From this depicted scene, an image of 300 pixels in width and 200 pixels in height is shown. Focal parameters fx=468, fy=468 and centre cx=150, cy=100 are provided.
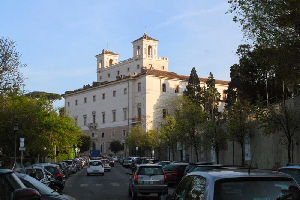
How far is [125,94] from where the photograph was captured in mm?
117500

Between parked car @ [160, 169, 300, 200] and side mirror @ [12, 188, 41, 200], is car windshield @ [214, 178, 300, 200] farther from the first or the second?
side mirror @ [12, 188, 41, 200]

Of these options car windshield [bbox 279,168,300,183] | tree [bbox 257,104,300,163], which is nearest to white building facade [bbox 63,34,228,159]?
tree [bbox 257,104,300,163]

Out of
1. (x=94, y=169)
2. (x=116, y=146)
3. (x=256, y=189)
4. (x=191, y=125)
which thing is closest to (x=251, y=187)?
(x=256, y=189)

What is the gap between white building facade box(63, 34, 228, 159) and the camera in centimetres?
11125

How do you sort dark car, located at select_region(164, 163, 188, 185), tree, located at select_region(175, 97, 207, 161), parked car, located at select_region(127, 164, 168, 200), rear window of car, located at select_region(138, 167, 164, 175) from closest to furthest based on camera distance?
1. parked car, located at select_region(127, 164, 168, 200)
2. rear window of car, located at select_region(138, 167, 164, 175)
3. dark car, located at select_region(164, 163, 188, 185)
4. tree, located at select_region(175, 97, 207, 161)

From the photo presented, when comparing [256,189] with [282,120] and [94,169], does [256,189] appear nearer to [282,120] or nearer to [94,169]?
[282,120]

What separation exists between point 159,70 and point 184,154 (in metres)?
51.4

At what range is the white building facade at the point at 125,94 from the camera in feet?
365

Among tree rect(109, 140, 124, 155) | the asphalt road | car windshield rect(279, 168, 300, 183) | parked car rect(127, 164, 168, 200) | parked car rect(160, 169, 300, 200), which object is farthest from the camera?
tree rect(109, 140, 124, 155)

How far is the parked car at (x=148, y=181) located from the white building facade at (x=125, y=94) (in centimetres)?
8299

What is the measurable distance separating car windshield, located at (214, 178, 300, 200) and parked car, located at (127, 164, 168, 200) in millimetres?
14185

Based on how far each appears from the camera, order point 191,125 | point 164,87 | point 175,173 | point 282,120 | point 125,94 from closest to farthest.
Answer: point 282,120
point 175,173
point 191,125
point 164,87
point 125,94

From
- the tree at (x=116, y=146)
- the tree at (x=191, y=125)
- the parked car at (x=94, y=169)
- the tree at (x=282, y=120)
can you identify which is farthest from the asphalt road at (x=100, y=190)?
the tree at (x=116, y=146)

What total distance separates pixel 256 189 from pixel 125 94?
4382 inches
